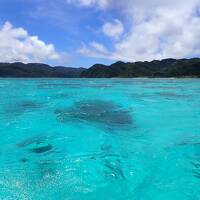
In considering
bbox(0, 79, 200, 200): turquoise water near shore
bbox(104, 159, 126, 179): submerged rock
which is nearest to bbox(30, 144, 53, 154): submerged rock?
bbox(0, 79, 200, 200): turquoise water near shore

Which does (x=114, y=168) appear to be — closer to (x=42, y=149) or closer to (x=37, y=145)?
(x=42, y=149)

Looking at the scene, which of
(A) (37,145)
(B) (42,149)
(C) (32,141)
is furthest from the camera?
(C) (32,141)

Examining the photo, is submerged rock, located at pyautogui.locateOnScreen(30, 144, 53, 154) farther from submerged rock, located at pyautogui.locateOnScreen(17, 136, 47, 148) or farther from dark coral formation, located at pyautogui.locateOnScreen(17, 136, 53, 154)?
submerged rock, located at pyautogui.locateOnScreen(17, 136, 47, 148)

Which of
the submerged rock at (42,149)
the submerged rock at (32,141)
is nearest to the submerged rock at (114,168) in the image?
the submerged rock at (42,149)

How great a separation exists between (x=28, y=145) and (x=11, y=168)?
2230 millimetres

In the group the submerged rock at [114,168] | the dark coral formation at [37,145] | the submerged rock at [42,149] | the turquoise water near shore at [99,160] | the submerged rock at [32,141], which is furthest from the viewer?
the submerged rock at [32,141]

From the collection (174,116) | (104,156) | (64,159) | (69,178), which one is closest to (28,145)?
(64,159)

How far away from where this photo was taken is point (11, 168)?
22.7 ft

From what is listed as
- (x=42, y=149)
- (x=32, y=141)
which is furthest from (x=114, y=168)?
(x=32, y=141)

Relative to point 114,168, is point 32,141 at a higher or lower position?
lower

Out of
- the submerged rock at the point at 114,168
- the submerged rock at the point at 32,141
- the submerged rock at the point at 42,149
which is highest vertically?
the submerged rock at the point at 114,168

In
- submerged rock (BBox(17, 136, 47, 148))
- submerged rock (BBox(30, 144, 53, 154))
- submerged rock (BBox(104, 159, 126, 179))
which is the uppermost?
submerged rock (BBox(104, 159, 126, 179))

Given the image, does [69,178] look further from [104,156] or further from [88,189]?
[104,156]

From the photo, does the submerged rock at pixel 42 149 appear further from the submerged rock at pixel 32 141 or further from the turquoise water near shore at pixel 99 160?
the submerged rock at pixel 32 141
